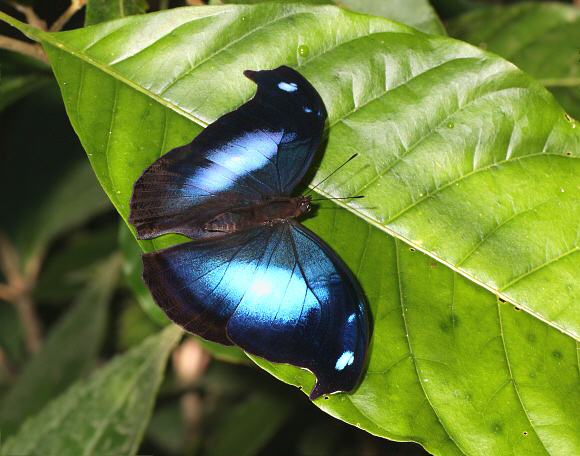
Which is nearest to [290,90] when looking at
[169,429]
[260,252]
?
[260,252]

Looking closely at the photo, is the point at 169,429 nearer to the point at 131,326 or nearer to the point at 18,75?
the point at 131,326

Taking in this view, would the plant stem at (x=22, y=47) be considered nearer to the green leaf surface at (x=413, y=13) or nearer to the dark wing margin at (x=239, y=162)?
the dark wing margin at (x=239, y=162)


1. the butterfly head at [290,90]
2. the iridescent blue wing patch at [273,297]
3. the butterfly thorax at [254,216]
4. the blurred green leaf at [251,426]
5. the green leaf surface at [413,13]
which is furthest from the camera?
the blurred green leaf at [251,426]

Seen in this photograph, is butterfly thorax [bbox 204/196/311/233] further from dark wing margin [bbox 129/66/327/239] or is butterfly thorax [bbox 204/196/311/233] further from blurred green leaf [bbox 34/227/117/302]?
blurred green leaf [bbox 34/227/117/302]

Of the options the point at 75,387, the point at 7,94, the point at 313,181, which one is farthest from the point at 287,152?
the point at 75,387

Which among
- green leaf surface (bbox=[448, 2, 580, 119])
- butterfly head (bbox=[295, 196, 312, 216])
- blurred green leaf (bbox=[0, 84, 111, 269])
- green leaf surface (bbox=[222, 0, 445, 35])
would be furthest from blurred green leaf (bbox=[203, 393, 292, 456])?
green leaf surface (bbox=[448, 2, 580, 119])

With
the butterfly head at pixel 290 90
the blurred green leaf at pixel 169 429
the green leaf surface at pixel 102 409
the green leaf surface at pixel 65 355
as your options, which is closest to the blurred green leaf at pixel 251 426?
the blurred green leaf at pixel 169 429
